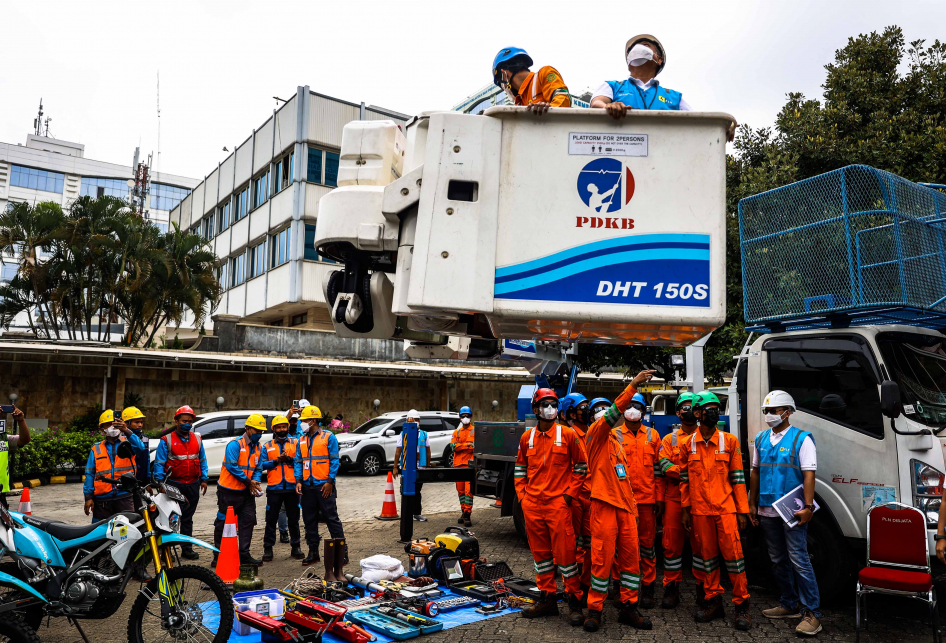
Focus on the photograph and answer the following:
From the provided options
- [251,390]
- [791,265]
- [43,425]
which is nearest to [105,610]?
[791,265]

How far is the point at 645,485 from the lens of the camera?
6.68m

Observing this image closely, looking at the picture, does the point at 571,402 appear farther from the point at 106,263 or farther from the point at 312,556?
the point at 106,263

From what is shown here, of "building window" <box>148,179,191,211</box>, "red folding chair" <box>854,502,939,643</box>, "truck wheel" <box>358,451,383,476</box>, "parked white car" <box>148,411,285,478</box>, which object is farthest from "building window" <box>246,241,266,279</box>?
"building window" <box>148,179,191,211</box>

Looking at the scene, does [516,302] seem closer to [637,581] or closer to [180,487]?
[637,581]

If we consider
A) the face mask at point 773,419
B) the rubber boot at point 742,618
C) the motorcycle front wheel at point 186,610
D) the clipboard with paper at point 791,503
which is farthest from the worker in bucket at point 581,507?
the motorcycle front wheel at point 186,610

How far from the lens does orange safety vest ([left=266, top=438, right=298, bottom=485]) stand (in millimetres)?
8273

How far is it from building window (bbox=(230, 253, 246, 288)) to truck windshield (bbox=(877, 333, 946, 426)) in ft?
95.5

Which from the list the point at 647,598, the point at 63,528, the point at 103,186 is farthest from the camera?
the point at 103,186

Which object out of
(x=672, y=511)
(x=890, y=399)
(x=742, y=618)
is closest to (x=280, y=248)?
(x=672, y=511)

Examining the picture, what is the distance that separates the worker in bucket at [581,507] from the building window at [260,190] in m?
24.9

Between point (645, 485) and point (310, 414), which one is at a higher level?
point (310, 414)

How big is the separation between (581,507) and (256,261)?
26456mm

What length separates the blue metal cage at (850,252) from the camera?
591 centimetres

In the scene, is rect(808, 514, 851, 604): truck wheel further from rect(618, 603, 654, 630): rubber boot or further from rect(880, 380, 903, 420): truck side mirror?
rect(618, 603, 654, 630): rubber boot
